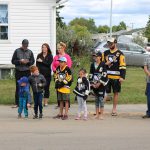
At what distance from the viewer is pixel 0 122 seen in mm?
11000

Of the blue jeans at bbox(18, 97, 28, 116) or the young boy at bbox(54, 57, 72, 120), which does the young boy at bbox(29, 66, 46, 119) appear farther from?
the young boy at bbox(54, 57, 72, 120)

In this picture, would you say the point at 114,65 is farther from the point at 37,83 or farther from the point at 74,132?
the point at 74,132

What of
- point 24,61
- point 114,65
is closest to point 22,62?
point 24,61

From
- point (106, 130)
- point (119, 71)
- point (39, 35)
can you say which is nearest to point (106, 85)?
point (119, 71)

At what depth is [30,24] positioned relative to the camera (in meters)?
20.4

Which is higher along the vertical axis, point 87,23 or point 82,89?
point 87,23

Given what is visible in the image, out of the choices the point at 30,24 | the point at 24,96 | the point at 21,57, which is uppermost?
the point at 30,24

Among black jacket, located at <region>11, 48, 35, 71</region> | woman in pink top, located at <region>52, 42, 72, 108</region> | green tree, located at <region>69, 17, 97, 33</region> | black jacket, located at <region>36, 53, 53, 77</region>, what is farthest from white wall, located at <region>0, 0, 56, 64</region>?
green tree, located at <region>69, 17, 97, 33</region>

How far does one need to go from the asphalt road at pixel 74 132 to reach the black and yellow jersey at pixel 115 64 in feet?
3.54

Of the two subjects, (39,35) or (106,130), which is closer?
(106,130)

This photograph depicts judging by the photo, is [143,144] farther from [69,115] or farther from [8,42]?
[8,42]

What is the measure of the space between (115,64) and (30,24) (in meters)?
8.89

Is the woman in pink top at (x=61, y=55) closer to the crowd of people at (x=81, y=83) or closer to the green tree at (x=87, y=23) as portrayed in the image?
the crowd of people at (x=81, y=83)

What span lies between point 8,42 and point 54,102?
6862mm
